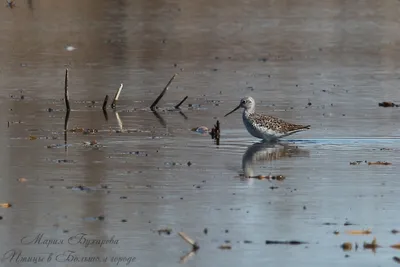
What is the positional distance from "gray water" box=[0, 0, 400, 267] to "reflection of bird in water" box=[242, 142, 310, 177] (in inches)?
1.5

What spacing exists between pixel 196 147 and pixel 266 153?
0.85m

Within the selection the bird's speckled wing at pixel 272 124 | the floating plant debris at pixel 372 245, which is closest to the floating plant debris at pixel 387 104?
the bird's speckled wing at pixel 272 124

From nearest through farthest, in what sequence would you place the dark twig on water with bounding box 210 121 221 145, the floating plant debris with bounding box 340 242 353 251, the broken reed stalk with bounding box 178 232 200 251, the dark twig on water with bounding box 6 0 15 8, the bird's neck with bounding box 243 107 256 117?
1. the broken reed stalk with bounding box 178 232 200 251
2. the floating plant debris with bounding box 340 242 353 251
3. the dark twig on water with bounding box 210 121 221 145
4. the bird's neck with bounding box 243 107 256 117
5. the dark twig on water with bounding box 6 0 15 8

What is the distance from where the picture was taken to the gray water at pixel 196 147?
10.2 metres

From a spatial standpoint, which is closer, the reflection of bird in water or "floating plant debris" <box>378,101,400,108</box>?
the reflection of bird in water

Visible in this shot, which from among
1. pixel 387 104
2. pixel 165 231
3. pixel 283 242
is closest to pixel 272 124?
pixel 387 104

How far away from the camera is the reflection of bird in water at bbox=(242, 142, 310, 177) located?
14.1 metres

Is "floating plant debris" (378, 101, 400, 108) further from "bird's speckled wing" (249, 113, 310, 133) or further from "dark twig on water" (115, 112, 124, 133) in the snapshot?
"dark twig on water" (115, 112, 124, 133)

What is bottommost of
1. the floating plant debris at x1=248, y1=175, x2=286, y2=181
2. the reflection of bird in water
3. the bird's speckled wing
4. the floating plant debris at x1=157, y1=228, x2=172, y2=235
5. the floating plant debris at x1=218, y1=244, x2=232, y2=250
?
the floating plant debris at x1=218, y1=244, x2=232, y2=250

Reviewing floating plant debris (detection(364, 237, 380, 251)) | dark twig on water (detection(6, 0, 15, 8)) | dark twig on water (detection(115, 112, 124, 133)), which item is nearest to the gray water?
dark twig on water (detection(115, 112, 124, 133))

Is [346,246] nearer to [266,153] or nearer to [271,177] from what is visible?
[271,177]

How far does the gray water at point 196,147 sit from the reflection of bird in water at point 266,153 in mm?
39

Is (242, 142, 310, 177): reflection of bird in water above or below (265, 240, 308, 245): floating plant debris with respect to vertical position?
above

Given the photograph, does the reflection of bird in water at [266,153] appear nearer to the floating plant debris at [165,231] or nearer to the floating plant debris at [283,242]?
the floating plant debris at [165,231]
